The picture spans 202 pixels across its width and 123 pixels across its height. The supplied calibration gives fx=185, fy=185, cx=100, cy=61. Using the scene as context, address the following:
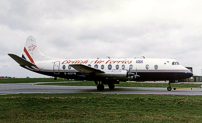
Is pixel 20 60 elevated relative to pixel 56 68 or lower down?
elevated

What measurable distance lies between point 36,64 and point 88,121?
2334 centimetres

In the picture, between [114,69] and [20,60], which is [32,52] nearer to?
[20,60]

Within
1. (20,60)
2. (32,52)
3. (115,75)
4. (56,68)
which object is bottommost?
(115,75)

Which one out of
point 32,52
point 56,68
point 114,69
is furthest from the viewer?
point 32,52

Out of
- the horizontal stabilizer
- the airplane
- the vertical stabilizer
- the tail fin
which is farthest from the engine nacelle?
the vertical stabilizer

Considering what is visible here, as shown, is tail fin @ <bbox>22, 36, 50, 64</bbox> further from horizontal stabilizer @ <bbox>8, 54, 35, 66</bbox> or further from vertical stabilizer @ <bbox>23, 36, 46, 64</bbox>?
horizontal stabilizer @ <bbox>8, 54, 35, 66</bbox>

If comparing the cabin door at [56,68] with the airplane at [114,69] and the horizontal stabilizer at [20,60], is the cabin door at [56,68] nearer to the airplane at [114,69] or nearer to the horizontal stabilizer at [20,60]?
the airplane at [114,69]

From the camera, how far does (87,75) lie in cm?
2439

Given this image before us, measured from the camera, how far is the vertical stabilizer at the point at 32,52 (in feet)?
98.9

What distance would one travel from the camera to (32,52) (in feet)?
99.1

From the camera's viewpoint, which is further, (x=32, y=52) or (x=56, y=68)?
(x=32, y=52)

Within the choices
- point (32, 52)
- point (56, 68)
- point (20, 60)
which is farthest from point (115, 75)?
point (32, 52)

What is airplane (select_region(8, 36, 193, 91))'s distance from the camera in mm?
23234

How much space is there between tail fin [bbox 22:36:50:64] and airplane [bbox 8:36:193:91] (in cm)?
136
